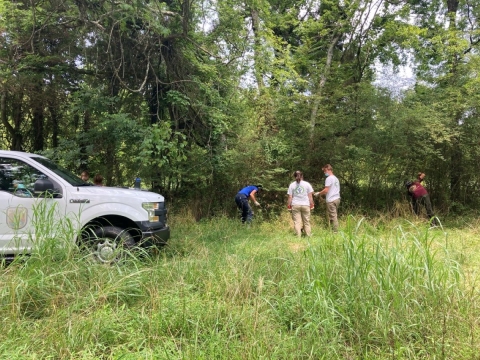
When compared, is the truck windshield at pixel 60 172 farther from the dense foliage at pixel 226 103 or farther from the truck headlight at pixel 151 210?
the dense foliage at pixel 226 103

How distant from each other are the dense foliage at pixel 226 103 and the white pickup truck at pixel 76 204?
2373 mm

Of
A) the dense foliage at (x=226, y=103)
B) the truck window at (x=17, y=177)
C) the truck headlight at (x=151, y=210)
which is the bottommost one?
the truck headlight at (x=151, y=210)

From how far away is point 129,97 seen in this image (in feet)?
28.2

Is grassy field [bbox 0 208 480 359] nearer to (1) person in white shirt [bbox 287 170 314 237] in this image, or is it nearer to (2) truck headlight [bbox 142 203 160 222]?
(2) truck headlight [bbox 142 203 160 222]

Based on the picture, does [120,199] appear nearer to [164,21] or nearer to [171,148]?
[171,148]

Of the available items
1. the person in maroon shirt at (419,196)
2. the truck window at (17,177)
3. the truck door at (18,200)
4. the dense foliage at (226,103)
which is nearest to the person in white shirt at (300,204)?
the dense foliage at (226,103)

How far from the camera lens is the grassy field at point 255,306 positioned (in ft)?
7.75

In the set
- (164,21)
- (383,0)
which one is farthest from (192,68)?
(383,0)

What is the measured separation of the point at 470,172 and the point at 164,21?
10.3 metres

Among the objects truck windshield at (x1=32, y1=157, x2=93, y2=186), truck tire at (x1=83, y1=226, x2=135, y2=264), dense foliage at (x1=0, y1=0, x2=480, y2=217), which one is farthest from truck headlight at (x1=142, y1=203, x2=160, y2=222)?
dense foliage at (x1=0, y1=0, x2=480, y2=217)

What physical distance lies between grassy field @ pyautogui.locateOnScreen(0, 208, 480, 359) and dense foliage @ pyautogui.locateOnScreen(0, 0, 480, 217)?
4.37 meters

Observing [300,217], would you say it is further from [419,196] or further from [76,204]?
[76,204]

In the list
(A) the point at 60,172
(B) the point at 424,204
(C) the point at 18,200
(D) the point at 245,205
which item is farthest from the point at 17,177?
(B) the point at 424,204

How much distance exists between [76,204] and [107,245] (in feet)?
A: 3.66
